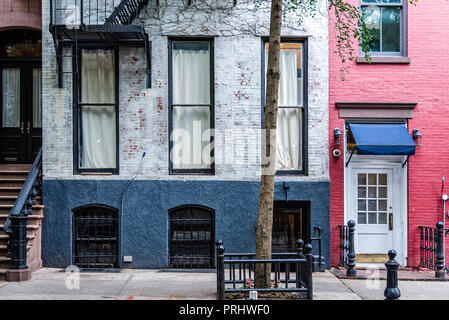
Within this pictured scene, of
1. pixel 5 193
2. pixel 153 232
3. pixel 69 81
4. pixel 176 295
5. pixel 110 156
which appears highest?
pixel 69 81

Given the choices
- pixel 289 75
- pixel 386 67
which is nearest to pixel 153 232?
pixel 289 75

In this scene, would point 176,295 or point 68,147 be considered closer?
point 176,295

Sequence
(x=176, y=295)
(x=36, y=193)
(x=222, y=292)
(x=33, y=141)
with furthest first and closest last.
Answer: (x=33, y=141)
(x=36, y=193)
(x=176, y=295)
(x=222, y=292)

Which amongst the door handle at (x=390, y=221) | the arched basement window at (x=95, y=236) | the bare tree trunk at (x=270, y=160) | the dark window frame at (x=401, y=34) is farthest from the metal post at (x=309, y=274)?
the dark window frame at (x=401, y=34)

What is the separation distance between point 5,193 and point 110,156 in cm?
240

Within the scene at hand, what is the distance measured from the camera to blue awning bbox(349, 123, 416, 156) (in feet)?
34.0

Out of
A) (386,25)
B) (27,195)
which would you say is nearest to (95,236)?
(27,195)

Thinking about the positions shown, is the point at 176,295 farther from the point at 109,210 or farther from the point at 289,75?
the point at 289,75

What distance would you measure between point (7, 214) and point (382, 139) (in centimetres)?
805

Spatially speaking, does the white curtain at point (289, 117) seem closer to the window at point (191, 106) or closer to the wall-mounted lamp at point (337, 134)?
the wall-mounted lamp at point (337, 134)

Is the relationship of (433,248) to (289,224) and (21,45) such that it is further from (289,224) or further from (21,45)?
(21,45)

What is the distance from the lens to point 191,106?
10.7 metres

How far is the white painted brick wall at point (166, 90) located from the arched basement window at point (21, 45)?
1.59 m

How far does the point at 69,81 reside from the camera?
34.8ft
